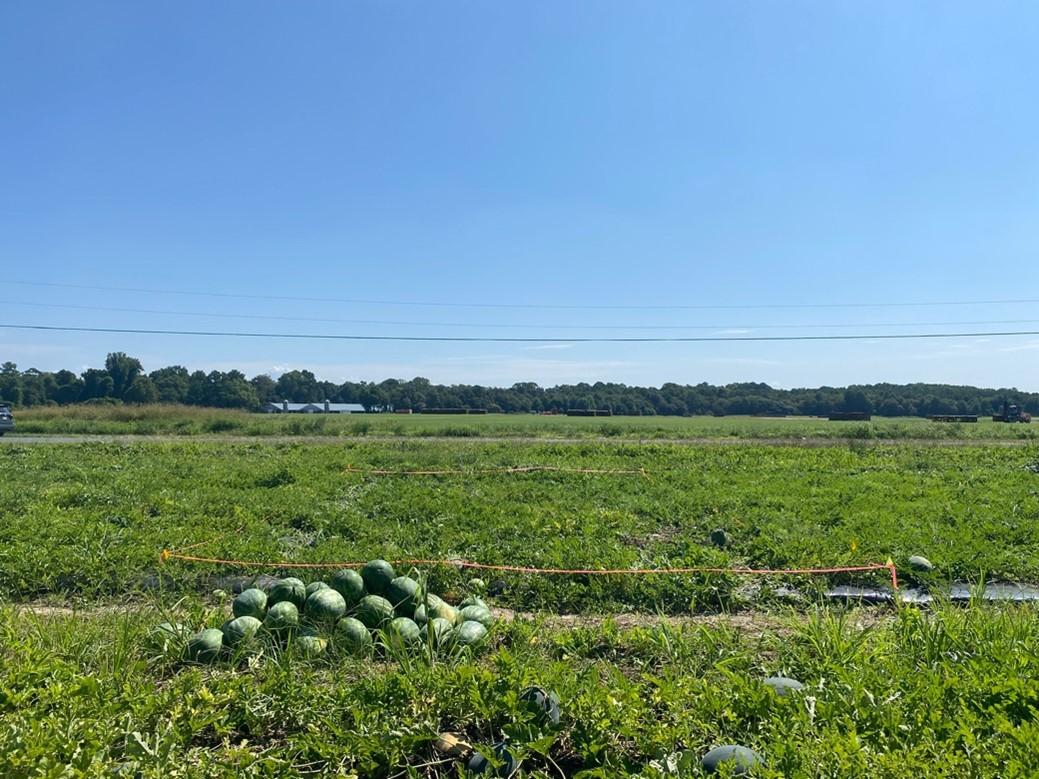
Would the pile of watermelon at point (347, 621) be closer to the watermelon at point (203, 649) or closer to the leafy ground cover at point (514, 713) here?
the watermelon at point (203, 649)

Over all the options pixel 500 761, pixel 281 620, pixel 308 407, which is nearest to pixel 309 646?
pixel 281 620

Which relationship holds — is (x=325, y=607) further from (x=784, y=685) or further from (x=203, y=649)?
(x=784, y=685)

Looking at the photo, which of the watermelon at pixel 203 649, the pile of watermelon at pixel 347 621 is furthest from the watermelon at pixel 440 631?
the watermelon at pixel 203 649

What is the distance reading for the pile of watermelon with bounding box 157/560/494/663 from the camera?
14.4 feet

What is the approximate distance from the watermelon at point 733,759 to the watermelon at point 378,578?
3055 mm

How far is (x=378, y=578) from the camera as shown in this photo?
5.48 m

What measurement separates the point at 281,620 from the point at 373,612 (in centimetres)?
64

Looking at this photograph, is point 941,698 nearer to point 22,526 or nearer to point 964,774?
point 964,774

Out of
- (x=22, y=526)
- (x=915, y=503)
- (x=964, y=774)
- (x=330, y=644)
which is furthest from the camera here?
(x=915, y=503)

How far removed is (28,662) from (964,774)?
4494mm

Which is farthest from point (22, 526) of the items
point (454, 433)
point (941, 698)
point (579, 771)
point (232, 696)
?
point (454, 433)

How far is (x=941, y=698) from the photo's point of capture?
3385mm

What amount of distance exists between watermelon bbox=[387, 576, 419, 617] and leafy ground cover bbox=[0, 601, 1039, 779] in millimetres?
988

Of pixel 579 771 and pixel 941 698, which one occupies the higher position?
pixel 941 698
